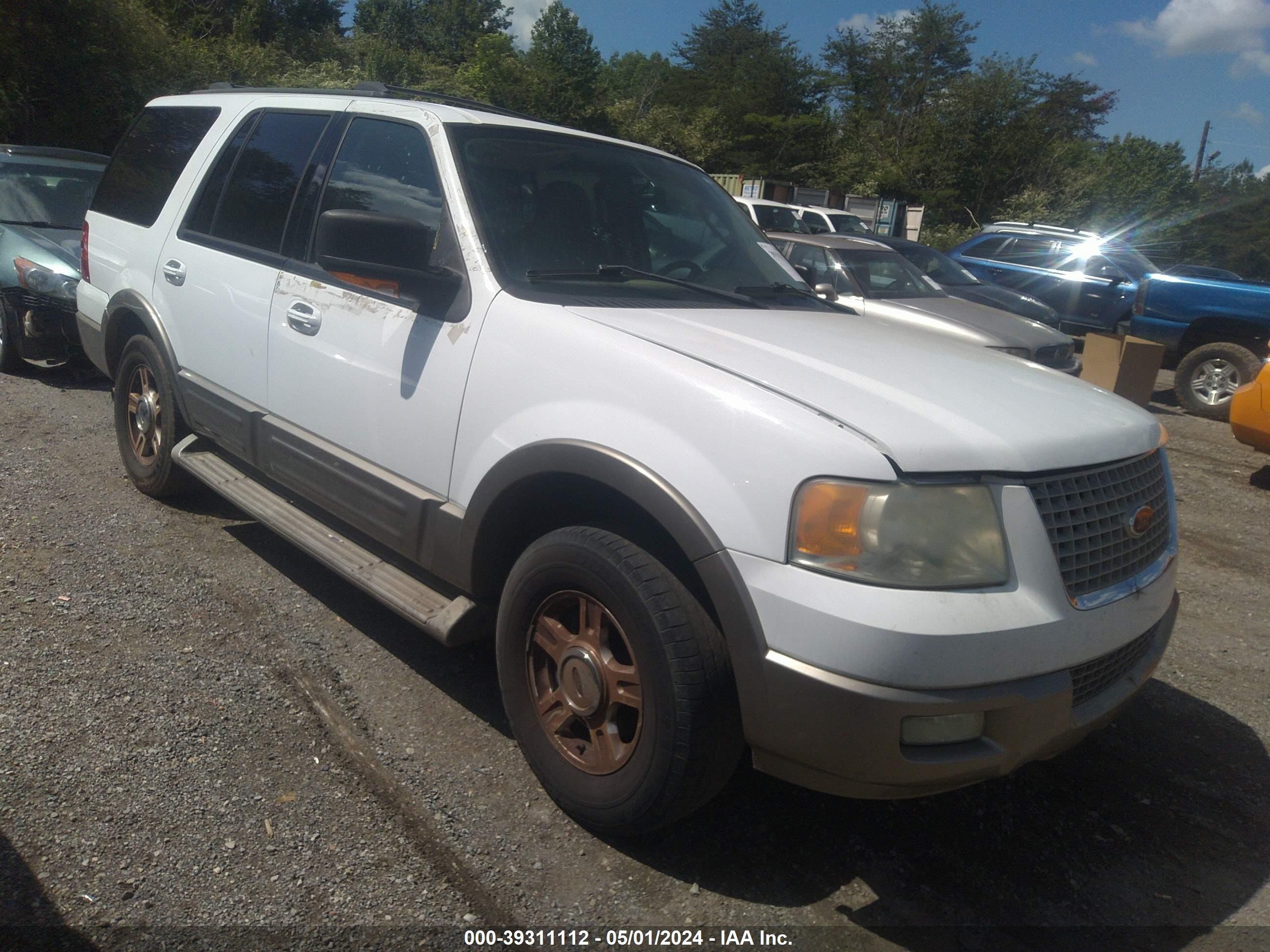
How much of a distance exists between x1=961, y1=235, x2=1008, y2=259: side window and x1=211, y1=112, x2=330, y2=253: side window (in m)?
13.1

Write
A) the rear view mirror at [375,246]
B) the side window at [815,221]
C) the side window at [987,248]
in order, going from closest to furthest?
the rear view mirror at [375,246] < the side window at [987,248] < the side window at [815,221]

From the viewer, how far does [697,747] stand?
7.63 ft

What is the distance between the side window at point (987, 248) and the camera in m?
15.0

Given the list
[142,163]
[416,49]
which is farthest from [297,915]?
[416,49]

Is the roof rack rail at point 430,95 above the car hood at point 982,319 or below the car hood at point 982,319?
above

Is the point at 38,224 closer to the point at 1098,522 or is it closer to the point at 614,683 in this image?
the point at 614,683

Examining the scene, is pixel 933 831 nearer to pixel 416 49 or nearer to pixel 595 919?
pixel 595 919

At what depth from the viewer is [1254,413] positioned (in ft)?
22.9

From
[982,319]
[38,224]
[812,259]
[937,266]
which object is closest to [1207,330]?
[937,266]

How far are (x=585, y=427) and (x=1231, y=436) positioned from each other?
9.66 metres

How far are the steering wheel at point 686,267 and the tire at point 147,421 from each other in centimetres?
246

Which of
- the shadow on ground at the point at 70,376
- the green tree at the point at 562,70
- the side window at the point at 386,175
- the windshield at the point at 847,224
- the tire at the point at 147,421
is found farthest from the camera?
the green tree at the point at 562,70

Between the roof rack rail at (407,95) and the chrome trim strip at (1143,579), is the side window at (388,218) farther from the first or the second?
the chrome trim strip at (1143,579)

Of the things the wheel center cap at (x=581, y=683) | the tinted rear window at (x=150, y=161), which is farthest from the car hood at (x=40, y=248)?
the wheel center cap at (x=581, y=683)
